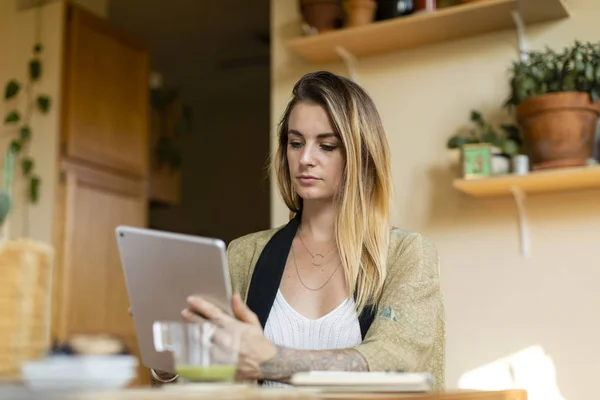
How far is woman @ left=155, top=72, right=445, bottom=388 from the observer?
1.83 meters

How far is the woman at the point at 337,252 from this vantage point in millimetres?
1834

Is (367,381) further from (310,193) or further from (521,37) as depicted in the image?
(521,37)

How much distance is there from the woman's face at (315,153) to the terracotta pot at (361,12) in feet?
3.11

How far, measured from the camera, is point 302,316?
1.91 metres

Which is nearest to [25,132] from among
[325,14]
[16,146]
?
[16,146]

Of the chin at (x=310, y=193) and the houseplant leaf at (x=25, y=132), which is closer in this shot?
the chin at (x=310, y=193)

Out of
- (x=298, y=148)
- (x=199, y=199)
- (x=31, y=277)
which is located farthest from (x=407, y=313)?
(x=199, y=199)

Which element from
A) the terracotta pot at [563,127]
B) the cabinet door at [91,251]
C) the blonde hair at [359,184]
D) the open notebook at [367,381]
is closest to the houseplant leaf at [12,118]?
the cabinet door at [91,251]

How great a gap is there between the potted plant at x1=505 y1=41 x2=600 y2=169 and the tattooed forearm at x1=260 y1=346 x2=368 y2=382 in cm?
120

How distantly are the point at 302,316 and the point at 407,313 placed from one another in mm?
295

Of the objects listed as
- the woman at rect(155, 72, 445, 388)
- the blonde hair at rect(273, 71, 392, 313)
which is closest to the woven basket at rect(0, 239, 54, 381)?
the woman at rect(155, 72, 445, 388)

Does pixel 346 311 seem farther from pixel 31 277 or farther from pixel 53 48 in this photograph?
pixel 53 48

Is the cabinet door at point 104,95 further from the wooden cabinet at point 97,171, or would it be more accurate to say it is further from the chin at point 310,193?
the chin at point 310,193

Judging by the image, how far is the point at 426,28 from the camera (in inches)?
109
